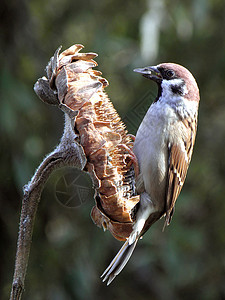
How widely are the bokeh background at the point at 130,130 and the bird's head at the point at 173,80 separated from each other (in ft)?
3.26

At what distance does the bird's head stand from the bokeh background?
3.26 ft

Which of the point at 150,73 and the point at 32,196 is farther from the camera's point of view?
the point at 150,73

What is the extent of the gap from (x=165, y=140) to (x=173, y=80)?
312 millimetres

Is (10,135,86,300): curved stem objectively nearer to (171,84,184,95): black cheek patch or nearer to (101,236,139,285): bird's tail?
(101,236,139,285): bird's tail

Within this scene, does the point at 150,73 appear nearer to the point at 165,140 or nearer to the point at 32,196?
the point at 165,140

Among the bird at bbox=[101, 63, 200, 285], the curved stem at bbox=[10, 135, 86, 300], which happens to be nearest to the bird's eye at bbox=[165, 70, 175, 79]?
the bird at bbox=[101, 63, 200, 285]

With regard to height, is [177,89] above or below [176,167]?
above

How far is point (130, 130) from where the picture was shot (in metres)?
3.83

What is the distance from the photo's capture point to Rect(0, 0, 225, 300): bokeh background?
4.25m

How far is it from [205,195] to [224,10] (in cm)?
184

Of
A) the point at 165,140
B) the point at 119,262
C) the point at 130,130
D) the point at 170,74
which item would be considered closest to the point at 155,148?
the point at 165,140

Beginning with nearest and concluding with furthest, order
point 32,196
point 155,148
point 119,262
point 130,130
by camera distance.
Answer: point 32,196 → point 119,262 → point 155,148 → point 130,130

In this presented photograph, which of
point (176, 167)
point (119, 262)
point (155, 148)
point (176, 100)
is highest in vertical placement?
point (176, 100)

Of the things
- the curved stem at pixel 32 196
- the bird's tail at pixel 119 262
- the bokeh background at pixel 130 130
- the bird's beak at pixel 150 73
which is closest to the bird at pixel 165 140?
the bird's beak at pixel 150 73
